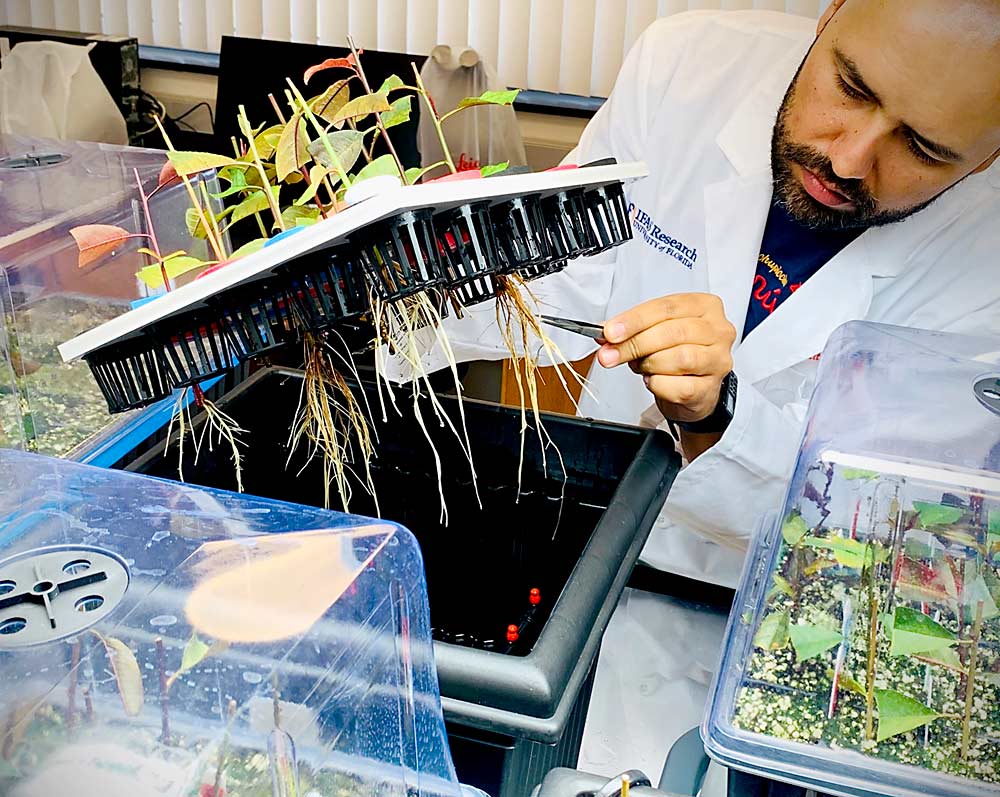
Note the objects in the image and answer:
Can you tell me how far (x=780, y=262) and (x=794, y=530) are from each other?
2.36 ft

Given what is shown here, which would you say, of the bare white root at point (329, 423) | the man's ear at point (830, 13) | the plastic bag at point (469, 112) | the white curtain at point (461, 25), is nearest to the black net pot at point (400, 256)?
the bare white root at point (329, 423)

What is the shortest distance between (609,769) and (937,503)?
1.23ft

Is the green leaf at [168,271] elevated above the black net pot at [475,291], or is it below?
above

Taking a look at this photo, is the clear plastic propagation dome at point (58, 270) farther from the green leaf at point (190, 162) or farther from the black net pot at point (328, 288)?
the black net pot at point (328, 288)

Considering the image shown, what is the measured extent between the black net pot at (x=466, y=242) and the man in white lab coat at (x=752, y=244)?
0.72 feet

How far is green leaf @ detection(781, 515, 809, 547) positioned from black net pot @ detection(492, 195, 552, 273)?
27 cm

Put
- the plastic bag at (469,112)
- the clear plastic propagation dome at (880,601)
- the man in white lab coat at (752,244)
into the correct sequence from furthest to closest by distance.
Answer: the plastic bag at (469,112)
the man in white lab coat at (752,244)
the clear plastic propagation dome at (880,601)

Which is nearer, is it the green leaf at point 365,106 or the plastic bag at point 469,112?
the green leaf at point 365,106

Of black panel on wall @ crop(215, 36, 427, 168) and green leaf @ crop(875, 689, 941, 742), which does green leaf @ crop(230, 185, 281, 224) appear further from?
black panel on wall @ crop(215, 36, 427, 168)

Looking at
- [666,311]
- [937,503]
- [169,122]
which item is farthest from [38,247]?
[169,122]

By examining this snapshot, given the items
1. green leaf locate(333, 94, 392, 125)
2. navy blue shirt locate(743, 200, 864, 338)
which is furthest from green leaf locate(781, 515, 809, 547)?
navy blue shirt locate(743, 200, 864, 338)

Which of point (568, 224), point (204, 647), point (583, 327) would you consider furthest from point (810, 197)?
point (204, 647)

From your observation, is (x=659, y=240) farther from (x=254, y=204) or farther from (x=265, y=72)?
(x=265, y=72)

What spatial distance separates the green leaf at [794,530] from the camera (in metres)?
0.72
